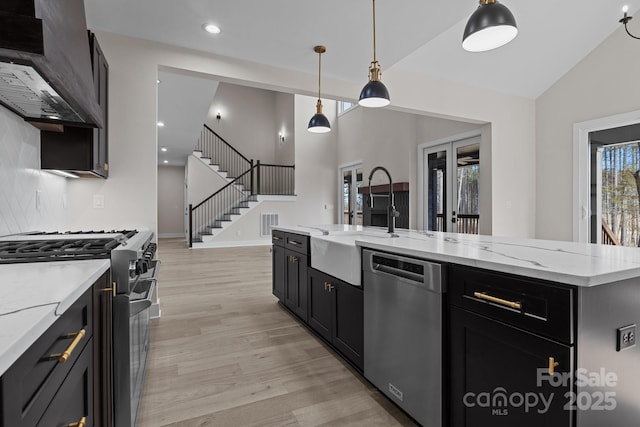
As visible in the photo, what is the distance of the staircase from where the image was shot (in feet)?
30.2

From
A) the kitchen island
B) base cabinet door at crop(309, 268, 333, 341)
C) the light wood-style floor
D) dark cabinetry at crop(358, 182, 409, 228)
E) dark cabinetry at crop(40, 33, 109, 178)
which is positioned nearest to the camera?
the kitchen island

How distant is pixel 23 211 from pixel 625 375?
3117 millimetres

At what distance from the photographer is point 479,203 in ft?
18.4

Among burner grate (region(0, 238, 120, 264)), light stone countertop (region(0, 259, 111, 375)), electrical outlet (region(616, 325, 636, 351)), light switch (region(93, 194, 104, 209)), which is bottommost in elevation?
electrical outlet (region(616, 325, 636, 351))

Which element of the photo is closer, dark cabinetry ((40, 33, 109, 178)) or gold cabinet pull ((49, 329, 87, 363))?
gold cabinet pull ((49, 329, 87, 363))

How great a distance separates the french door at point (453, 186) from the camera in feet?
18.9

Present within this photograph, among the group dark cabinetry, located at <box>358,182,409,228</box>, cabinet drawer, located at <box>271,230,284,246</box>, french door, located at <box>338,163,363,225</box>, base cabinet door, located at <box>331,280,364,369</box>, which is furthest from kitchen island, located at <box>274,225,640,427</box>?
french door, located at <box>338,163,363,225</box>

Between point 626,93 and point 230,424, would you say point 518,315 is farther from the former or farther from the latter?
point 626,93

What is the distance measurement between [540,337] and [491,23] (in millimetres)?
1603

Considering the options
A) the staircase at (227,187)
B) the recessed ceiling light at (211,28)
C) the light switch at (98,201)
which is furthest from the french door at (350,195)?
the light switch at (98,201)

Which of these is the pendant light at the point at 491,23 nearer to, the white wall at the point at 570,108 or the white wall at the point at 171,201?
the white wall at the point at 570,108

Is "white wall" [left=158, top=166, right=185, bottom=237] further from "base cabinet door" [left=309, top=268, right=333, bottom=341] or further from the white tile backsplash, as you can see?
"base cabinet door" [left=309, top=268, right=333, bottom=341]

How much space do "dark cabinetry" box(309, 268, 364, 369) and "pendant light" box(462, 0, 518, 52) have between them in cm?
164

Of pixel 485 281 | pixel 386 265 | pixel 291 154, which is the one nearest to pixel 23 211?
pixel 386 265
